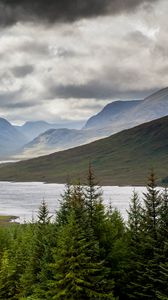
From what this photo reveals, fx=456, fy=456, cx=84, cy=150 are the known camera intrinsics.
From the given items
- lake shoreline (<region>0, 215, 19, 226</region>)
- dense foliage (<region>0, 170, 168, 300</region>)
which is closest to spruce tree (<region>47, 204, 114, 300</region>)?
dense foliage (<region>0, 170, 168, 300</region>)

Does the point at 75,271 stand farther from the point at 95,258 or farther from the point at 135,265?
the point at 135,265

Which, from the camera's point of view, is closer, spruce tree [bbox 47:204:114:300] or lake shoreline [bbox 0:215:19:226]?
spruce tree [bbox 47:204:114:300]

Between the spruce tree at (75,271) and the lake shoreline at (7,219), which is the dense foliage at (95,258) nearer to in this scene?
the spruce tree at (75,271)

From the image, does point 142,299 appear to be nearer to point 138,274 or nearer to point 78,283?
point 138,274

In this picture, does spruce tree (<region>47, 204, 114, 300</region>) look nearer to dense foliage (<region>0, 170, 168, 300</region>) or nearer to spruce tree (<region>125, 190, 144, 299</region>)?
dense foliage (<region>0, 170, 168, 300</region>)

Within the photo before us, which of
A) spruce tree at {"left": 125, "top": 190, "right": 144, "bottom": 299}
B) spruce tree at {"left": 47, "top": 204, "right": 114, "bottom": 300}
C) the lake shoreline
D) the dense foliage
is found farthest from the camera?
the lake shoreline

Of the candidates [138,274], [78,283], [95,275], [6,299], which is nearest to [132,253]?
[138,274]

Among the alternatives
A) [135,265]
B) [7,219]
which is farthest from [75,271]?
[7,219]

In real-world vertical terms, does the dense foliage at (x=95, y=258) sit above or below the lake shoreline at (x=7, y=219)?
below

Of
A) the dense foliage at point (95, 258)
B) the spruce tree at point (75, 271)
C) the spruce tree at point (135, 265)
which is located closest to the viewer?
the spruce tree at point (75, 271)

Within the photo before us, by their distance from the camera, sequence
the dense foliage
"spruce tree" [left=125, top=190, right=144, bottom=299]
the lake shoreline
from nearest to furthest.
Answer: the dense foliage < "spruce tree" [left=125, top=190, right=144, bottom=299] < the lake shoreline

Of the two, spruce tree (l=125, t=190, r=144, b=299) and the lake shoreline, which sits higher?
the lake shoreline

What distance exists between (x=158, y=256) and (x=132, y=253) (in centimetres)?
408

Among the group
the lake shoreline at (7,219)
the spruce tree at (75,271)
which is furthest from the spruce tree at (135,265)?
the lake shoreline at (7,219)
